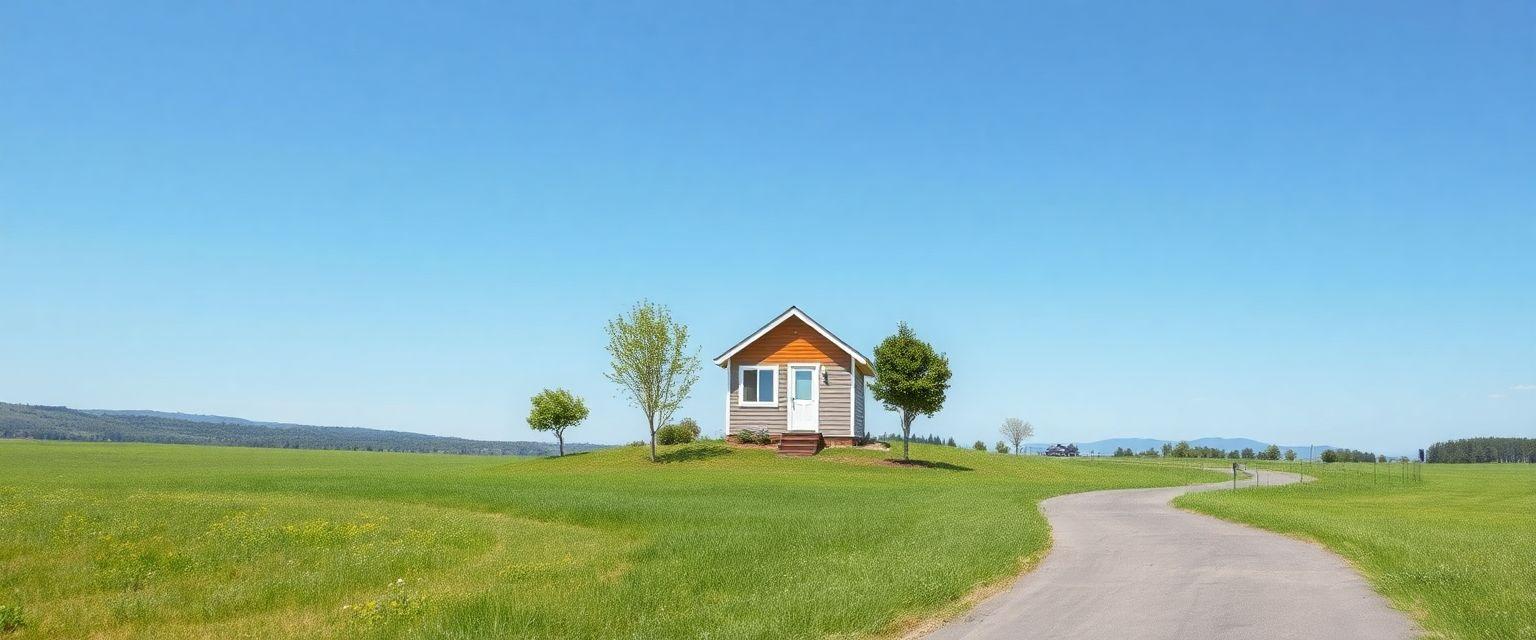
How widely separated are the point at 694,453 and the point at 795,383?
6.46 meters

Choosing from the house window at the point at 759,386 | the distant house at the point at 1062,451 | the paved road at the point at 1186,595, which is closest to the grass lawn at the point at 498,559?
the paved road at the point at 1186,595

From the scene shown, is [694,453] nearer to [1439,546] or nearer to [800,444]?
[800,444]

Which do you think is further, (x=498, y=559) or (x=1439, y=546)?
→ (x=498, y=559)

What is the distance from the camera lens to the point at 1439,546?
605 inches

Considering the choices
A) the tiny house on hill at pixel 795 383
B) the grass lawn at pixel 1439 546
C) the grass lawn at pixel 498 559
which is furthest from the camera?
the tiny house on hill at pixel 795 383

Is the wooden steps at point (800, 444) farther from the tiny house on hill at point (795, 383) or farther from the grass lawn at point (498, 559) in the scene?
the grass lawn at point (498, 559)

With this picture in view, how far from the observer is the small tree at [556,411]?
209ft

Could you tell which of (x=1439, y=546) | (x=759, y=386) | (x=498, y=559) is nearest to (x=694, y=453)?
(x=759, y=386)

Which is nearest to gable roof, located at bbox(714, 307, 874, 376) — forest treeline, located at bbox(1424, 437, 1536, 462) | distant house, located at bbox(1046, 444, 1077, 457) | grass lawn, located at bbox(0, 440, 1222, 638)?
grass lawn, located at bbox(0, 440, 1222, 638)

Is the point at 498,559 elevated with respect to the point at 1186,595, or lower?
lower

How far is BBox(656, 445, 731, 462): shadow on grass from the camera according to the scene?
46684mm

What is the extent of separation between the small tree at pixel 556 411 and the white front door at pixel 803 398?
1955 cm

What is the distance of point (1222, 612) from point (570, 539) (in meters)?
12.0

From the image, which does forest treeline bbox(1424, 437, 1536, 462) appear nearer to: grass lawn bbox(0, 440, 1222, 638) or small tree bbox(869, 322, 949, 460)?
small tree bbox(869, 322, 949, 460)
